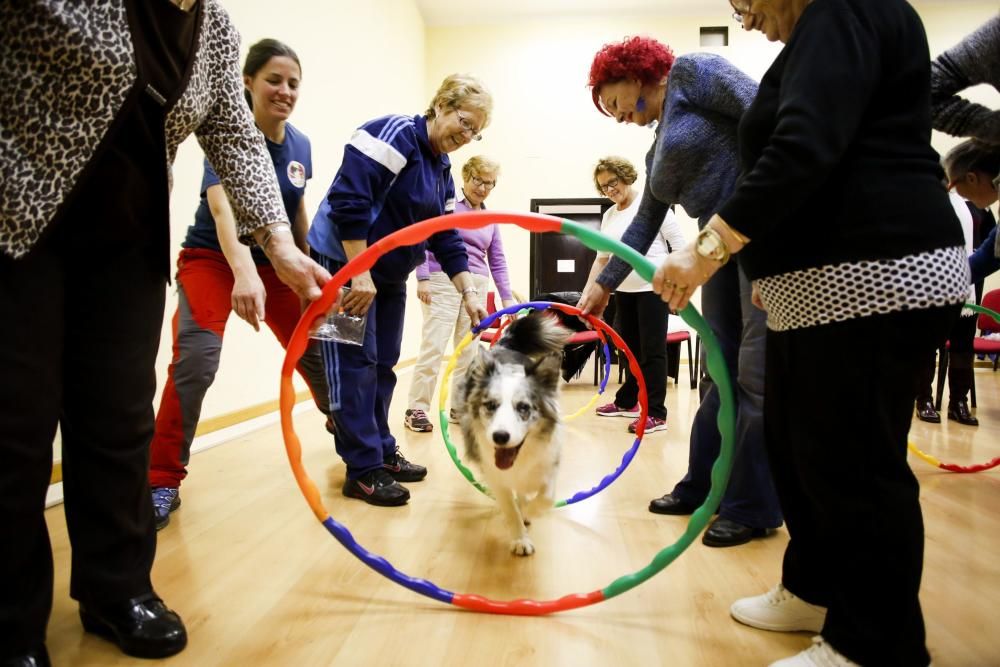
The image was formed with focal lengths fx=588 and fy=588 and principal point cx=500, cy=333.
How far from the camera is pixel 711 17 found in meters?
7.96

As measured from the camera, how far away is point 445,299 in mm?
4156

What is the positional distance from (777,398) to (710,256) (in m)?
0.38

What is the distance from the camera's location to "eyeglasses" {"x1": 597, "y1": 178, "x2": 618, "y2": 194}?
421 centimetres

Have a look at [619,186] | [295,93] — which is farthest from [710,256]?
[619,186]

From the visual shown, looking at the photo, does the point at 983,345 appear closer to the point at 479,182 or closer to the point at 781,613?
the point at 479,182

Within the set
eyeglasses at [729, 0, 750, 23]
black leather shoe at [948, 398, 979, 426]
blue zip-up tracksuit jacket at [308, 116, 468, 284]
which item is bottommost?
black leather shoe at [948, 398, 979, 426]

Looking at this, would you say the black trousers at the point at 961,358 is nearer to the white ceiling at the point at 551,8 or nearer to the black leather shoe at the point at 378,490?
the black leather shoe at the point at 378,490

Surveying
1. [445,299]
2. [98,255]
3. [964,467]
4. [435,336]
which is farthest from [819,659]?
[445,299]

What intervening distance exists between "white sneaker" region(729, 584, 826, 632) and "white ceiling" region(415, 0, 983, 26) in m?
8.11

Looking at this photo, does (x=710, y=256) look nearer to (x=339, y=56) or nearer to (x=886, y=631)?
(x=886, y=631)

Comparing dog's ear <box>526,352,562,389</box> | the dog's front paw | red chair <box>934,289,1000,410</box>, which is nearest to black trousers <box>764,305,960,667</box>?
the dog's front paw

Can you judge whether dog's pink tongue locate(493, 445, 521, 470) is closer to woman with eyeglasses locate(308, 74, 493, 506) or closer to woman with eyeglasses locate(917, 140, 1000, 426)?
woman with eyeglasses locate(308, 74, 493, 506)

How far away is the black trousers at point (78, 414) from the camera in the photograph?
1074mm

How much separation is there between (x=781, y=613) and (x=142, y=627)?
147cm
